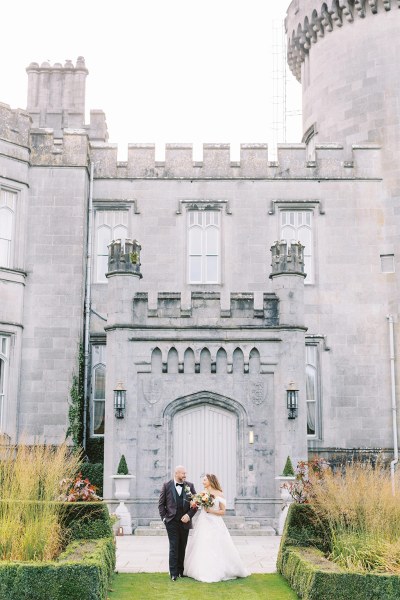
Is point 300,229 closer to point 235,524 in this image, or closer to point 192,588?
point 235,524

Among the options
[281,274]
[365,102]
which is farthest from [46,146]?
[365,102]

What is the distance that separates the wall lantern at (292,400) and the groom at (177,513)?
6.07 metres

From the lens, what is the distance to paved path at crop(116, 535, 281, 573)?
42.5ft

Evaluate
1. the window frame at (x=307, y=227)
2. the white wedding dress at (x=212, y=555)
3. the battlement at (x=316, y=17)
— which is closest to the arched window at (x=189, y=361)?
the window frame at (x=307, y=227)

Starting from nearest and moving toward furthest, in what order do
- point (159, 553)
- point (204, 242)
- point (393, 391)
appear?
1. point (159, 553)
2. point (393, 391)
3. point (204, 242)

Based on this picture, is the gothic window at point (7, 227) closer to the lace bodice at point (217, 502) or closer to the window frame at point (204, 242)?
the window frame at point (204, 242)

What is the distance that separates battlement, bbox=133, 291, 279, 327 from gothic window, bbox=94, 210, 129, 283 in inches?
153

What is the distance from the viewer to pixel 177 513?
39.9 feet

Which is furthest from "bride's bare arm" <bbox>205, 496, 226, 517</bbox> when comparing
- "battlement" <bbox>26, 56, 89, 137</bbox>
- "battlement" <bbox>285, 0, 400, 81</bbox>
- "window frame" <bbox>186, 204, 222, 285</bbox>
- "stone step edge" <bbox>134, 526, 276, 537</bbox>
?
"battlement" <bbox>26, 56, 89, 137</bbox>

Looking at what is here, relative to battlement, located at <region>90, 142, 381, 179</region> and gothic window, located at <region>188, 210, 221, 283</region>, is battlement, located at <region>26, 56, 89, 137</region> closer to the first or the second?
battlement, located at <region>90, 142, 381, 179</region>

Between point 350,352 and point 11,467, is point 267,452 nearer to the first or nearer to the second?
point 350,352

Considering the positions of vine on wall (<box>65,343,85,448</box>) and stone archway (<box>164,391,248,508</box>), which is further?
vine on wall (<box>65,343,85,448</box>)

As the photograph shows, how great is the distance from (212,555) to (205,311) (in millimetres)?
7871

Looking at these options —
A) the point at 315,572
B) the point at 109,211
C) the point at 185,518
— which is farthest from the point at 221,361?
the point at 315,572
